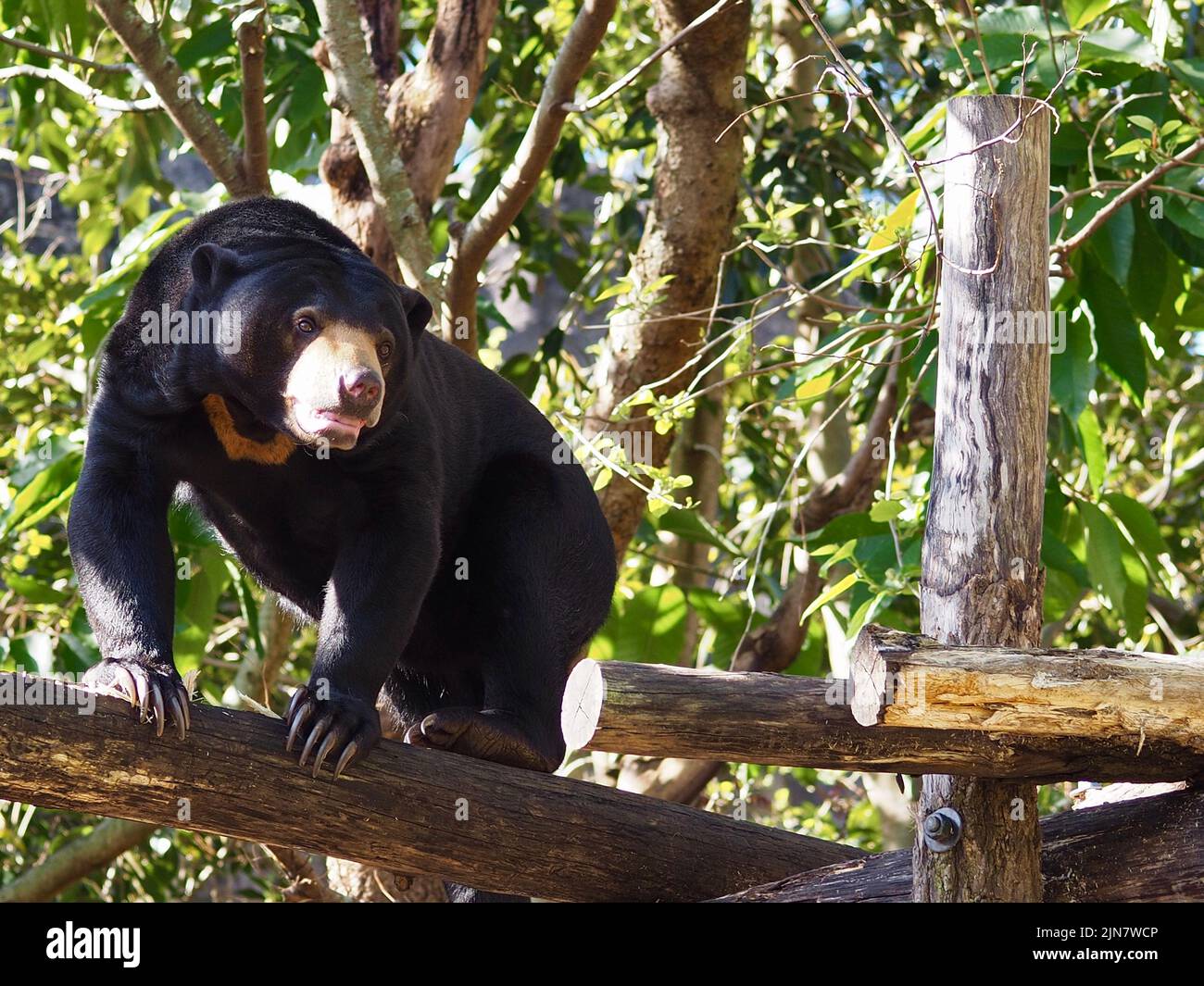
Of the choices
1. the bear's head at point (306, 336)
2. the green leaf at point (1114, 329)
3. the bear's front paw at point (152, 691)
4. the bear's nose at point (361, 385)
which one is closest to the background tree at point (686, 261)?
the green leaf at point (1114, 329)

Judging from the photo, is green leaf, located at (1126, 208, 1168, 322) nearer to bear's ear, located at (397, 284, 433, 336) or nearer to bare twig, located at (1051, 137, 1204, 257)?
bare twig, located at (1051, 137, 1204, 257)

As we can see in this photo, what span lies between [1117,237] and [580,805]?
200 cm

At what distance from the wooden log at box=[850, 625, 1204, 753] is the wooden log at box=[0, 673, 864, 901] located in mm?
651

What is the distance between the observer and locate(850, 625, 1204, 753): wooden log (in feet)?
7.55

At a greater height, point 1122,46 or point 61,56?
point 61,56

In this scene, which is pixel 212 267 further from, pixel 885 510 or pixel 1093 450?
pixel 1093 450

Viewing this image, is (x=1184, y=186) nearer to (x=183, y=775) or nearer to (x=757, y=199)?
(x=757, y=199)

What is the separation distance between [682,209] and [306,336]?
2.03m

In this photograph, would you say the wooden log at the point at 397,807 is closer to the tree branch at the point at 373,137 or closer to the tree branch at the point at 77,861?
the tree branch at the point at 373,137

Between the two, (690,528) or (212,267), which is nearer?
(212,267)

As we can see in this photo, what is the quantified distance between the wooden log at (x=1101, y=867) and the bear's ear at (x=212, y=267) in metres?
1.58

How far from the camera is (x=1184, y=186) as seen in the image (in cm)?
378

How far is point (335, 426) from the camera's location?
2760 mm

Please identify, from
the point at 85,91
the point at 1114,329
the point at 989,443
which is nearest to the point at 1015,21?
the point at 1114,329
